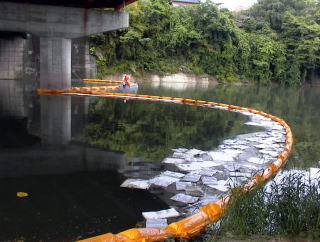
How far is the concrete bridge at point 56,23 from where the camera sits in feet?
63.0

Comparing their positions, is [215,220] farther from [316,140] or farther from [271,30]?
[271,30]

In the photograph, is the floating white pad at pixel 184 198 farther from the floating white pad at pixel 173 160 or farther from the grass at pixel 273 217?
the floating white pad at pixel 173 160

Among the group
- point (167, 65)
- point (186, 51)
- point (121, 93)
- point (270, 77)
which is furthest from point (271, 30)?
point (121, 93)

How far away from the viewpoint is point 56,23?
776 inches

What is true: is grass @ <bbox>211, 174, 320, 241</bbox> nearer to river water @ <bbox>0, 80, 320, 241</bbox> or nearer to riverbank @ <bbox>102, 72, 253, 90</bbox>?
river water @ <bbox>0, 80, 320, 241</bbox>

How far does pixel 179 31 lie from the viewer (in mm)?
42312

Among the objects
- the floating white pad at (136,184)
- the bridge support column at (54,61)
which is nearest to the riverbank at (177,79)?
the bridge support column at (54,61)

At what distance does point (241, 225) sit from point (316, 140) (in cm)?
872

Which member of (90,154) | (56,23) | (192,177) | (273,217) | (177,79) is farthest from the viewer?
(177,79)

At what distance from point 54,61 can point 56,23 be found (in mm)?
1917

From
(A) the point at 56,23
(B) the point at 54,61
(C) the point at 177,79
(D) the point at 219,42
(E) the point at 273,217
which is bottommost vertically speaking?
(E) the point at 273,217

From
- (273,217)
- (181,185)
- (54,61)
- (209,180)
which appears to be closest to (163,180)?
(181,185)

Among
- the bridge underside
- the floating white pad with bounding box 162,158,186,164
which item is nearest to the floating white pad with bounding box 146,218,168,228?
the floating white pad with bounding box 162,158,186,164

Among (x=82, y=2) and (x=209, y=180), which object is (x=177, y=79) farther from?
(x=209, y=180)
